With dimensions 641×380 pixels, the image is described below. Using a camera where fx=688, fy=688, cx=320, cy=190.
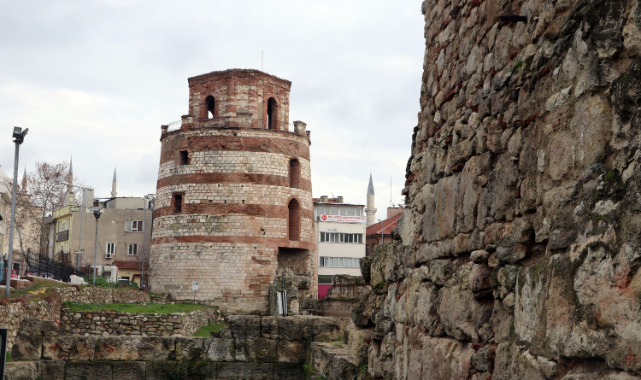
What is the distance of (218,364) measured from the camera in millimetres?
11266

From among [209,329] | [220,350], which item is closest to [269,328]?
[220,350]

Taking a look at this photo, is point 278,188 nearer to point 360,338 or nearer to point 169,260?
point 169,260

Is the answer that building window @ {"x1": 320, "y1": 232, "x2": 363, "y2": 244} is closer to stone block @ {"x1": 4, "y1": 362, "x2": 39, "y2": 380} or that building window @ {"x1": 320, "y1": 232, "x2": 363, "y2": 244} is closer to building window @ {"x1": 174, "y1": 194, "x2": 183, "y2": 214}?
building window @ {"x1": 174, "y1": 194, "x2": 183, "y2": 214}

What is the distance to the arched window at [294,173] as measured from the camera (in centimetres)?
2952

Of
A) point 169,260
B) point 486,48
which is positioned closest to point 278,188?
point 169,260

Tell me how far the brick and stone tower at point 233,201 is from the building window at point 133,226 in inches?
549

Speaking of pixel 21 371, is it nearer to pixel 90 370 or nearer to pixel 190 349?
pixel 90 370

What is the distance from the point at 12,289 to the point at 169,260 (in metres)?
10.5

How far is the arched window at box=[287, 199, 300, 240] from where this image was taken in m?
29.3

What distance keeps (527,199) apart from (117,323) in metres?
17.3

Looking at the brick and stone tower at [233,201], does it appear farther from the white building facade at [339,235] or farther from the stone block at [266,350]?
the white building facade at [339,235]

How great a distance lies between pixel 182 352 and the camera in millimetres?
11211

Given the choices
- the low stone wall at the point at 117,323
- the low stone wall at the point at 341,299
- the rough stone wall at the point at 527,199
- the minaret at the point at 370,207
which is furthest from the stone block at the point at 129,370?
the minaret at the point at 370,207

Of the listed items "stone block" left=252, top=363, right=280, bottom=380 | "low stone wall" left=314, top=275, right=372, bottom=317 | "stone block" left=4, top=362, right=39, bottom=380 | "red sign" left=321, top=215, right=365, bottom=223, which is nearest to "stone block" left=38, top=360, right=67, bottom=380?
"stone block" left=4, top=362, right=39, bottom=380
